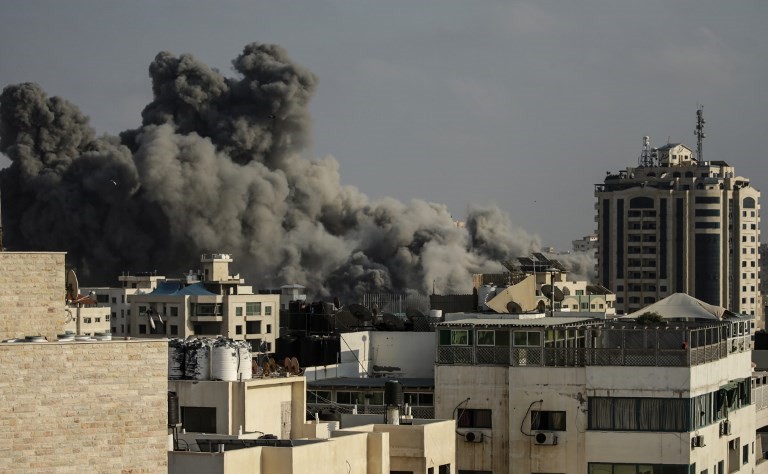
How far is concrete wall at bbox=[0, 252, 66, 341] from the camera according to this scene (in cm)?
1448

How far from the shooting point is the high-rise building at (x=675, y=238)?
116m

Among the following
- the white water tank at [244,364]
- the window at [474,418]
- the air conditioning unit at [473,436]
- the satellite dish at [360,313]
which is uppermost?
the satellite dish at [360,313]

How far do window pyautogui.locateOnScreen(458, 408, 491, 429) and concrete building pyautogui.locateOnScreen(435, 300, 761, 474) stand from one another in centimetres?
1

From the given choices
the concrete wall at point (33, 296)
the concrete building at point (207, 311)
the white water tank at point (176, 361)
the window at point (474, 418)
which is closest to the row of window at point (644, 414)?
the window at point (474, 418)

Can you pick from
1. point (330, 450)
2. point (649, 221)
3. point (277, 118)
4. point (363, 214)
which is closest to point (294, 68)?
point (277, 118)

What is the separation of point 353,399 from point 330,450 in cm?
832

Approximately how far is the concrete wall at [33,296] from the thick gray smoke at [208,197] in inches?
3743

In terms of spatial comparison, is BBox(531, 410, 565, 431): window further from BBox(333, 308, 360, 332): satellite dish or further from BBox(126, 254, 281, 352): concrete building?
BBox(126, 254, 281, 352): concrete building

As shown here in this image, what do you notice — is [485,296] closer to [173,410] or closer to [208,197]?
[173,410]

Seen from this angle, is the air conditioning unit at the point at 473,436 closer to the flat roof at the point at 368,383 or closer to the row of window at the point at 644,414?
the row of window at the point at 644,414

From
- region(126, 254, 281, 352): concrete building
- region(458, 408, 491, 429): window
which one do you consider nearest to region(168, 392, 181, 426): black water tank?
region(458, 408, 491, 429): window

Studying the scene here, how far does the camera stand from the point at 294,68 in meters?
120

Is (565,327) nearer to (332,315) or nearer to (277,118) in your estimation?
(332,315)

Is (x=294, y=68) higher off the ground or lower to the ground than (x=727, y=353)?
higher
